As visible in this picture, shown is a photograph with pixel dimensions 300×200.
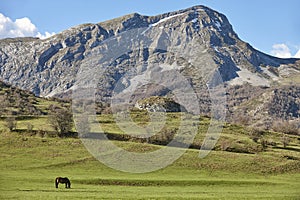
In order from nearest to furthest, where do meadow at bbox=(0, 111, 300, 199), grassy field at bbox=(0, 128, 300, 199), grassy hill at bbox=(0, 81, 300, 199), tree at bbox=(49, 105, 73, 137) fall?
1. grassy hill at bbox=(0, 81, 300, 199)
2. meadow at bbox=(0, 111, 300, 199)
3. grassy field at bbox=(0, 128, 300, 199)
4. tree at bbox=(49, 105, 73, 137)

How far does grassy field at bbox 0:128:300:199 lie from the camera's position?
51.4m

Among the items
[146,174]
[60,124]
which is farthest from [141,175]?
[60,124]

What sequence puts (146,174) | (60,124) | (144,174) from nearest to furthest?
(146,174) < (144,174) < (60,124)

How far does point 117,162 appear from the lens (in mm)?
80875

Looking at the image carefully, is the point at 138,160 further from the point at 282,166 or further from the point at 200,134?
the point at 200,134

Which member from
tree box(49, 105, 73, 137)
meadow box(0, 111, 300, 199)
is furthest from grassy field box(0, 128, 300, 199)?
tree box(49, 105, 73, 137)

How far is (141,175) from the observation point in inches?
2761

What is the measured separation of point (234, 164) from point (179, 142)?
28.2 meters

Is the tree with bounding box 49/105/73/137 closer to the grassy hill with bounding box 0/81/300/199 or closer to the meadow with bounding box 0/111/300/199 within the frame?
the grassy hill with bounding box 0/81/300/199

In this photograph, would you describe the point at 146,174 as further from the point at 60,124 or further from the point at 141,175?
the point at 60,124

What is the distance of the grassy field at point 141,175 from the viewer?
51.4 metres

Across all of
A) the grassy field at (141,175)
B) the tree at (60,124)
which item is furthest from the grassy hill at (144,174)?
the tree at (60,124)

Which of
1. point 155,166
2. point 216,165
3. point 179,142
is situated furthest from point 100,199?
point 179,142

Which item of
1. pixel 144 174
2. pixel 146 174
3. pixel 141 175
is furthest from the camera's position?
pixel 144 174
